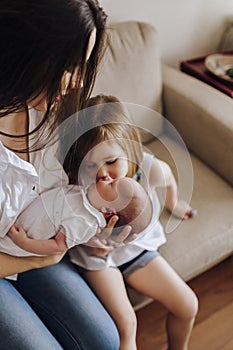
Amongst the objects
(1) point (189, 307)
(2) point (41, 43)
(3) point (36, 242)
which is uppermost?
(2) point (41, 43)

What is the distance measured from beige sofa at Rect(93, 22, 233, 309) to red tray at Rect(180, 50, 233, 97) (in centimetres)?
11

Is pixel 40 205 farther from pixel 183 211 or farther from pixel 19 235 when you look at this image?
pixel 183 211

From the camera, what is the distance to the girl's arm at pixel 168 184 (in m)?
0.97

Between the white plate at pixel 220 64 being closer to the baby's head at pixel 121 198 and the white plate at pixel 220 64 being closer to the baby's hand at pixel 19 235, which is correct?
the baby's head at pixel 121 198

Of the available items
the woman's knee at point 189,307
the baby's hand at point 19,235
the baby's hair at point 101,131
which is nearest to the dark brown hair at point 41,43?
the baby's hair at point 101,131

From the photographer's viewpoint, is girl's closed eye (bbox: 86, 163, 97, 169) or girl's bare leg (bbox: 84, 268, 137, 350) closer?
girl's closed eye (bbox: 86, 163, 97, 169)

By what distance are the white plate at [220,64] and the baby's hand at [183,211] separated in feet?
1.91

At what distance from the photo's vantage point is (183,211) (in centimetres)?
106

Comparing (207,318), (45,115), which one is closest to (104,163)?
(45,115)

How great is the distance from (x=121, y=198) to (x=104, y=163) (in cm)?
7

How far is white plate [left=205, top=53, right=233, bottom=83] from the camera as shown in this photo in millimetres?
1510

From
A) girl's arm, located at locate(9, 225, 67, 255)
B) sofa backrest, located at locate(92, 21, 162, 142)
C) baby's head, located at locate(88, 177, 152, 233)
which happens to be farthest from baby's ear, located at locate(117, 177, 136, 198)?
sofa backrest, located at locate(92, 21, 162, 142)

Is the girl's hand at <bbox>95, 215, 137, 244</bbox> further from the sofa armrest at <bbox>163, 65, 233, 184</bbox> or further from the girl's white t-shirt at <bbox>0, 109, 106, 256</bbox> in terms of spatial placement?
the sofa armrest at <bbox>163, 65, 233, 184</bbox>

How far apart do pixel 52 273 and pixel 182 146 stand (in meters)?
0.41
